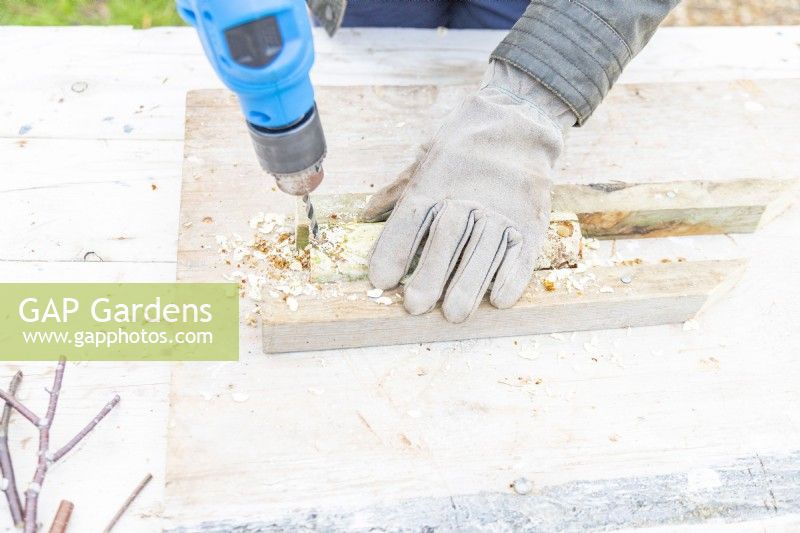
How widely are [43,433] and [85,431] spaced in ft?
0.23

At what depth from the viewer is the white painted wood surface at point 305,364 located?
1324 millimetres

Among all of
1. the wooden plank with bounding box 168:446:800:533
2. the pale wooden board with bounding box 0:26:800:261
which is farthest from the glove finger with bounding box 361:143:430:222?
the wooden plank with bounding box 168:446:800:533

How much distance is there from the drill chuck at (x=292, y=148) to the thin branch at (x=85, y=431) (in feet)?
1.82

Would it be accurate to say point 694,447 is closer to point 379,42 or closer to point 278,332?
point 278,332

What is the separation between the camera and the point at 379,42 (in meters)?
2.08

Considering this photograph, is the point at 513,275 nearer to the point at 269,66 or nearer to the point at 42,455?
the point at 269,66

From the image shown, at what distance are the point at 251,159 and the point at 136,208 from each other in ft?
0.97

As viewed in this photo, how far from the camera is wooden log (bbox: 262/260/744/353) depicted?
4.57 ft

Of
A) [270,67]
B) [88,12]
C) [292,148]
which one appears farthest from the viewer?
[88,12]

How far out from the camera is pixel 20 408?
51.6 inches

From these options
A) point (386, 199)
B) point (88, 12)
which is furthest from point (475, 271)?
point (88, 12)

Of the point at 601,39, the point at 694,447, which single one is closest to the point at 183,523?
the point at 694,447

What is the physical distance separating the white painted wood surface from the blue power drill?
→ 1.57 ft

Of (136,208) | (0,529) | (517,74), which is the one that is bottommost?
(0,529)
